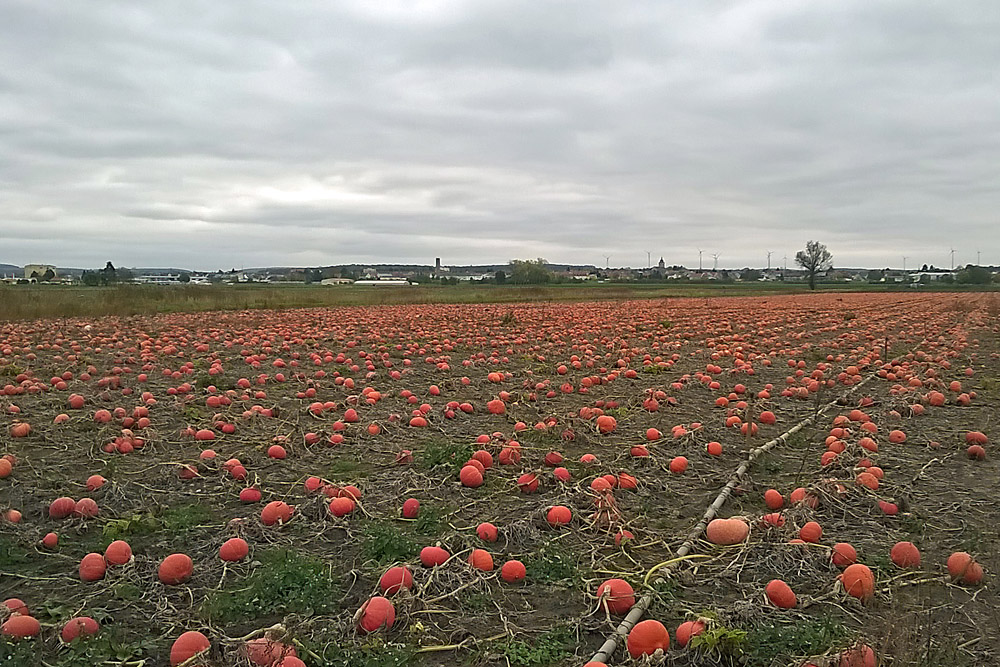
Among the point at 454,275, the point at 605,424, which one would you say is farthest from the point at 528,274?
the point at 605,424

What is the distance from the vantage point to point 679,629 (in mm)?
2619

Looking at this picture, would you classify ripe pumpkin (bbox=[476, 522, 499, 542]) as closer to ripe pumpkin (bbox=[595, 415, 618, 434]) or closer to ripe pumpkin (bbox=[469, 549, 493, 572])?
ripe pumpkin (bbox=[469, 549, 493, 572])

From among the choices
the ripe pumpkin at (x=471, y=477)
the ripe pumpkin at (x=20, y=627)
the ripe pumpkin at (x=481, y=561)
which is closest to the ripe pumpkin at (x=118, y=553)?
the ripe pumpkin at (x=20, y=627)

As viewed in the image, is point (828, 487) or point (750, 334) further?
point (750, 334)

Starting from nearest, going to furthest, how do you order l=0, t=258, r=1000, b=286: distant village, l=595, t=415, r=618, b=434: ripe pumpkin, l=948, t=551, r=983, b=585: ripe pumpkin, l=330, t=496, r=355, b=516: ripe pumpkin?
1. l=948, t=551, r=983, b=585: ripe pumpkin
2. l=330, t=496, r=355, b=516: ripe pumpkin
3. l=595, t=415, r=618, b=434: ripe pumpkin
4. l=0, t=258, r=1000, b=286: distant village

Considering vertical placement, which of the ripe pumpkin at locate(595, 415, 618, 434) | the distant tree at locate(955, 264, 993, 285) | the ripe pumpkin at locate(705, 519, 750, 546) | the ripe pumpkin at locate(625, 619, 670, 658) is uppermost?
the distant tree at locate(955, 264, 993, 285)

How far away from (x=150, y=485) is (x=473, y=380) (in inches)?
186

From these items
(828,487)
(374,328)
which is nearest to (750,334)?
(374,328)

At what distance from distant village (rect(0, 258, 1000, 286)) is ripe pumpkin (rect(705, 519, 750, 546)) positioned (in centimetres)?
4808

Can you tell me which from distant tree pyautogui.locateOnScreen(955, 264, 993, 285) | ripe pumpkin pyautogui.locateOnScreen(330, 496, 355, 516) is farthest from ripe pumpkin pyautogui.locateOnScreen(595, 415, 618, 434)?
distant tree pyautogui.locateOnScreen(955, 264, 993, 285)

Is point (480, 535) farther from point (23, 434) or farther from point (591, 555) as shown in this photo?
point (23, 434)

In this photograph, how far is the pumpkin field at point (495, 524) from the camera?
8.70ft

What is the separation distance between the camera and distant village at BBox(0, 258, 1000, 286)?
6988 cm

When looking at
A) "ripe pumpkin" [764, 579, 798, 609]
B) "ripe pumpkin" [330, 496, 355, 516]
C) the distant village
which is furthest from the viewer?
the distant village
